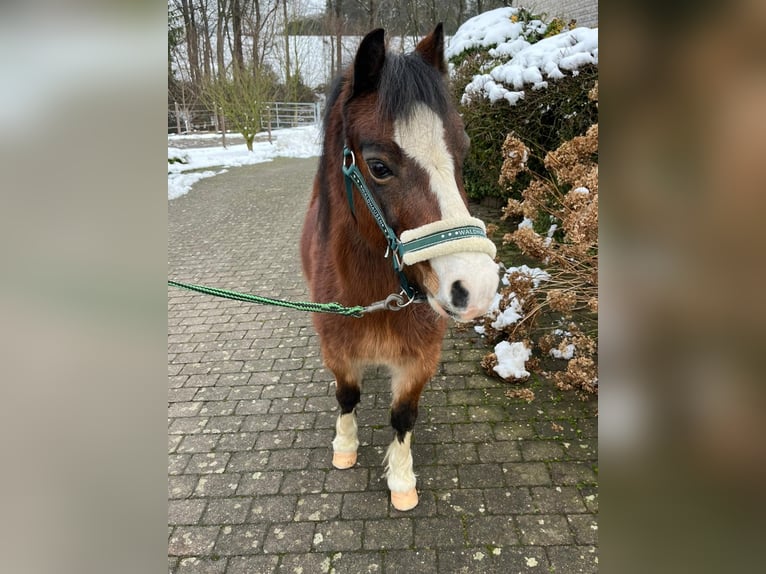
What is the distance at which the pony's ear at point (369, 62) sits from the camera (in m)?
1.69

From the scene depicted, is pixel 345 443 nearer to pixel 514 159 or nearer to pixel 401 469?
pixel 401 469

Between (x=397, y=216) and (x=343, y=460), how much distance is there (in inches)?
72.8

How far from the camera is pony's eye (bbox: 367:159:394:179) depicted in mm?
1641

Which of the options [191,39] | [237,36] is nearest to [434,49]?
[191,39]

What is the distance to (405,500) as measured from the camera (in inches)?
99.4

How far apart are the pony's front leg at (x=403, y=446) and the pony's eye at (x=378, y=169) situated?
1231 mm

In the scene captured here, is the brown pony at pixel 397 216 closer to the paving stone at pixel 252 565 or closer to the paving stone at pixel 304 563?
the paving stone at pixel 304 563

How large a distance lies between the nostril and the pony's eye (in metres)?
0.49

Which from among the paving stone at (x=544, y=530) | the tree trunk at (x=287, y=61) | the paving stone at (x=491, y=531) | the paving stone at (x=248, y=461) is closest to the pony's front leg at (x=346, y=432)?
the paving stone at (x=248, y=461)
